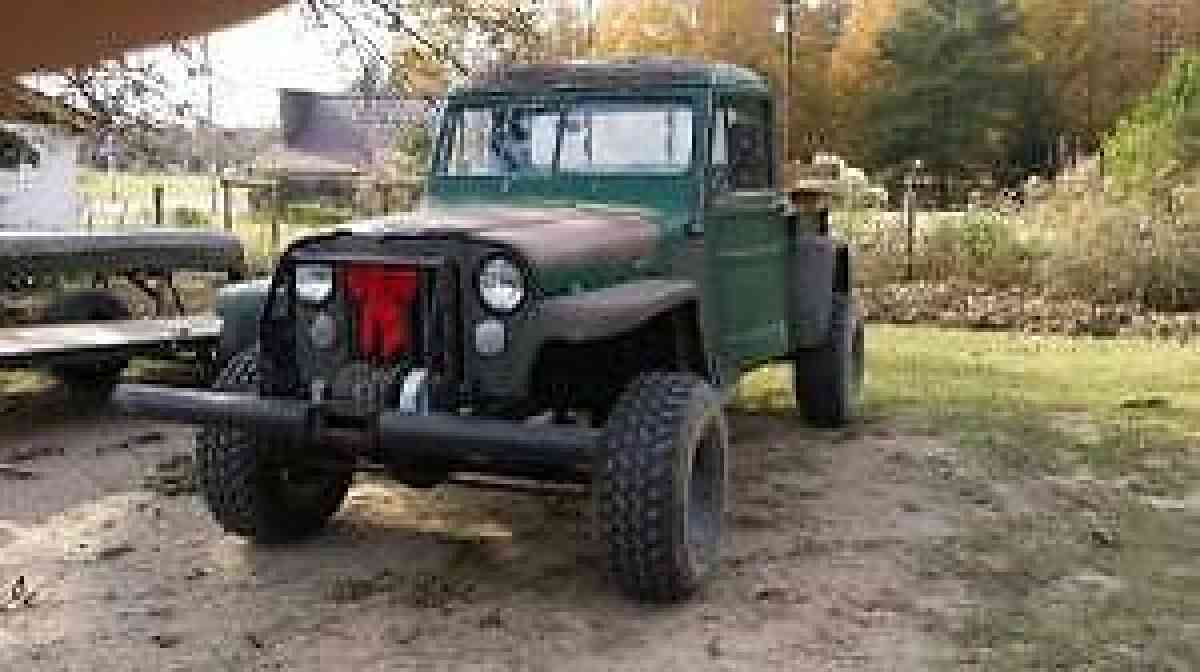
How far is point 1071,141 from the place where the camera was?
31.7 metres

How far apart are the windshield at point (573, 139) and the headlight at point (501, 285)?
1319mm

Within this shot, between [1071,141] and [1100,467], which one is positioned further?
[1071,141]

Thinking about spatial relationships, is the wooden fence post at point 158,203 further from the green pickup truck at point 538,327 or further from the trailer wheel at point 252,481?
the trailer wheel at point 252,481

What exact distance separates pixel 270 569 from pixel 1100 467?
3702 mm

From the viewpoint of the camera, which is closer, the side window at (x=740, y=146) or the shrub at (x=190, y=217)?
the side window at (x=740, y=146)

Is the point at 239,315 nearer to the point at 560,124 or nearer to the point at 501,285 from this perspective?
the point at 501,285

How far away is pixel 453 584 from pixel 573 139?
6.58ft

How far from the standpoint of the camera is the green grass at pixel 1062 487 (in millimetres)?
4289

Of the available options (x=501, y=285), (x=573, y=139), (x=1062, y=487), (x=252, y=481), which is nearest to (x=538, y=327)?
(x=501, y=285)

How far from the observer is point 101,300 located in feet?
29.9

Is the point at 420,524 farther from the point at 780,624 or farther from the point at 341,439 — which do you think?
the point at 780,624

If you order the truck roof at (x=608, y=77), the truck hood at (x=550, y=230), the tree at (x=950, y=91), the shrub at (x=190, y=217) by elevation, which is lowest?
the truck hood at (x=550, y=230)

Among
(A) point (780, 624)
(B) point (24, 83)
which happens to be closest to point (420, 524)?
(A) point (780, 624)

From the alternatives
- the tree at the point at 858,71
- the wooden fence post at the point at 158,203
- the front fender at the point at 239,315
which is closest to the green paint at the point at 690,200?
the front fender at the point at 239,315
